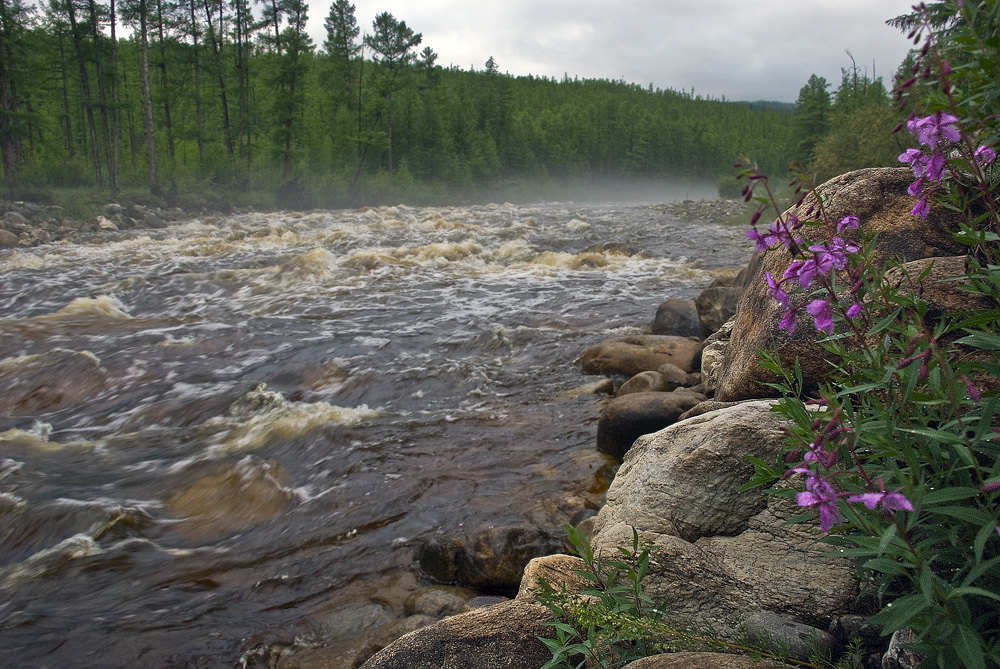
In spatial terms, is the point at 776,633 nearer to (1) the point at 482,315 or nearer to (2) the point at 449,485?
(2) the point at 449,485

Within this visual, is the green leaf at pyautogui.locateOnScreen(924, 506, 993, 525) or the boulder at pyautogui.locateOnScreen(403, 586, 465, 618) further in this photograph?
the boulder at pyautogui.locateOnScreen(403, 586, 465, 618)

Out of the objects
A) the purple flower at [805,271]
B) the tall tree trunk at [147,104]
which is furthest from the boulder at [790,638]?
the tall tree trunk at [147,104]

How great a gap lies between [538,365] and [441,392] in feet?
5.35

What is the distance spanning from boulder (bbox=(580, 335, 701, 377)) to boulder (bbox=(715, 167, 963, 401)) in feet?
10.3

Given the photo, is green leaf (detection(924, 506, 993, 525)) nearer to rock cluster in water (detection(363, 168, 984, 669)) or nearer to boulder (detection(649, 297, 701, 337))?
rock cluster in water (detection(363, 168, 984, 669))

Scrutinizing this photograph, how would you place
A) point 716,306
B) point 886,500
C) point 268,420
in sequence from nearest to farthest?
point 886,500 < point 268,420 < point 716,306

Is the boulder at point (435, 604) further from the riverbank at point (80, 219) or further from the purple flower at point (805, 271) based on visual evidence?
the riverbank at point (80, 219)

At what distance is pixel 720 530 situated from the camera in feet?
10.2

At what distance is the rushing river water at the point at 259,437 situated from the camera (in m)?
4.41

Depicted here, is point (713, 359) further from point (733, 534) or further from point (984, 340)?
point (984, 340)

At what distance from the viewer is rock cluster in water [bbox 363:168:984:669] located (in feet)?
7.82

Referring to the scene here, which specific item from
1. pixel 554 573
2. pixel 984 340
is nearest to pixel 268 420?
pixel 554 573

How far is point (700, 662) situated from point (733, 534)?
1.14 meters

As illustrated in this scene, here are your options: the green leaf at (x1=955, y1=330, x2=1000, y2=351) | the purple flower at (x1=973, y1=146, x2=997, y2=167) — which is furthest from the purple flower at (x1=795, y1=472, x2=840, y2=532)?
the purple flower at (x1=973, y1=146, x2=997, y2=167)
